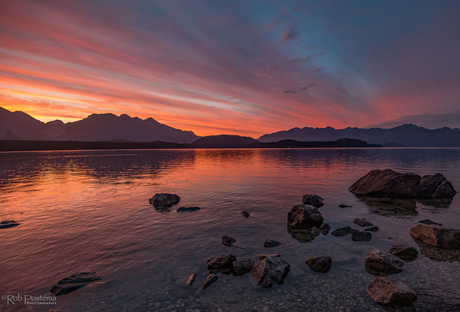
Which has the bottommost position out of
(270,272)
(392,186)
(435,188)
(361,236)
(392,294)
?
(361,236)

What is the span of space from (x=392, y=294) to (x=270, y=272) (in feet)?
12.8

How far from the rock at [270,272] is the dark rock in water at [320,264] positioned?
1261 millimetres

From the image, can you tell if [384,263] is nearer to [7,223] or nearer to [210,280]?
[210,280]

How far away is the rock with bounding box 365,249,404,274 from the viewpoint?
840cm

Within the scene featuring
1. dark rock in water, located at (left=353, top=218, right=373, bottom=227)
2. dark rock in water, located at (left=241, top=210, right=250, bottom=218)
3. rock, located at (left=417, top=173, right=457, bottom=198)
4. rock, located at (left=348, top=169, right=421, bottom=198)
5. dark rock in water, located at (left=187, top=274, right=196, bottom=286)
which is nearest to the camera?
dark rock in water, located at (left=187, top=274, right=196, bottom=286)

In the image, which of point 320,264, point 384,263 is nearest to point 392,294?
point 384,263

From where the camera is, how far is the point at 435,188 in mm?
22547

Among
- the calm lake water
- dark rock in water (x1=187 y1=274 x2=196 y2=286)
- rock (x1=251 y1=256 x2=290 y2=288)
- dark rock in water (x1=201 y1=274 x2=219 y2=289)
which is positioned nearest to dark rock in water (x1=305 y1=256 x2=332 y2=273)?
the calm lake water

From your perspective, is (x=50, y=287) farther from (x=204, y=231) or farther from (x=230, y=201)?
(x=230, y=201)

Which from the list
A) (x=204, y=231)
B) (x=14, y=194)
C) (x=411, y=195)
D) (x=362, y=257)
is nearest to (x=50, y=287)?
(x=204, y=231)

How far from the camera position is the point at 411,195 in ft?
71.4

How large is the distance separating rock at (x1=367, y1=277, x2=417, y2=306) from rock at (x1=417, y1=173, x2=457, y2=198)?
21.9m

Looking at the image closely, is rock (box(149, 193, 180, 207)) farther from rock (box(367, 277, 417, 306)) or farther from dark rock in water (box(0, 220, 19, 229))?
rock (box(367, 277, 417, 306))

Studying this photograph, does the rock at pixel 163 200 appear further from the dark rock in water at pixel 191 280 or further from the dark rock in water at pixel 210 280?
the dark rock in water at pixel 210 280
